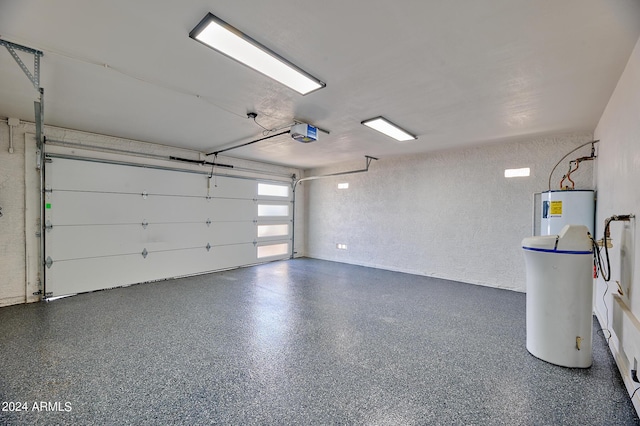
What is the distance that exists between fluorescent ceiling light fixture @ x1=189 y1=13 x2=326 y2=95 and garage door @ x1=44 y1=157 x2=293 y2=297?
146 inches

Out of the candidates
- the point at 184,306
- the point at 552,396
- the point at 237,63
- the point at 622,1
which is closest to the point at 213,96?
the point at 237,63

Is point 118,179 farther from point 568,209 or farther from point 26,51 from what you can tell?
point 568,209

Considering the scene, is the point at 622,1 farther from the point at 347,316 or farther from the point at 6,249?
the point at 6,249

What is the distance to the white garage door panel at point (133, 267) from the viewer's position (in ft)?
13.4

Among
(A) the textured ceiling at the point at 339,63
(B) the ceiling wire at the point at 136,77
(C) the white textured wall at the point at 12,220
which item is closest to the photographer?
(A) the textured ceiling at the point at 339,63

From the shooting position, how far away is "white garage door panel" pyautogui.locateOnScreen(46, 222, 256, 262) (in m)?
4.07

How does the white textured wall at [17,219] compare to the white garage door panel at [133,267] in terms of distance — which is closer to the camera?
the white textured wall at [17,219]

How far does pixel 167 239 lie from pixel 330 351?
13.4ft

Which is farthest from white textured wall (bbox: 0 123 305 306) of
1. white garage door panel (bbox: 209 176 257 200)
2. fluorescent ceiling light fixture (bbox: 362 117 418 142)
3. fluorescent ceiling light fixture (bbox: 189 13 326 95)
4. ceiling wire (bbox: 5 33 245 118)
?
fluorescent ceiling light fixture (bbox: 362 117 418 142)

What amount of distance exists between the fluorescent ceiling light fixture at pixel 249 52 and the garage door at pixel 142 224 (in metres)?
3.70

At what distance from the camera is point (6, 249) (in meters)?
3.67

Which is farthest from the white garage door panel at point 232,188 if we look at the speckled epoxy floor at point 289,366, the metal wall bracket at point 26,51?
the metal wall bracket at point 26,51

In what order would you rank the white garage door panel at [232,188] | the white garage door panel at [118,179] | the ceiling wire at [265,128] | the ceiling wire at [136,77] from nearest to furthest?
the ceiling wire at [136,77] → the ceiling wire at [265,128] → the white garage door panel at [118,179] → the white garage door panel at [232,188]

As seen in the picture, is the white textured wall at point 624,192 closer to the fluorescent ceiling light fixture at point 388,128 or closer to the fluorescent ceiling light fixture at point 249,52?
the fluorescent ceiling light fixture at point 388,128
